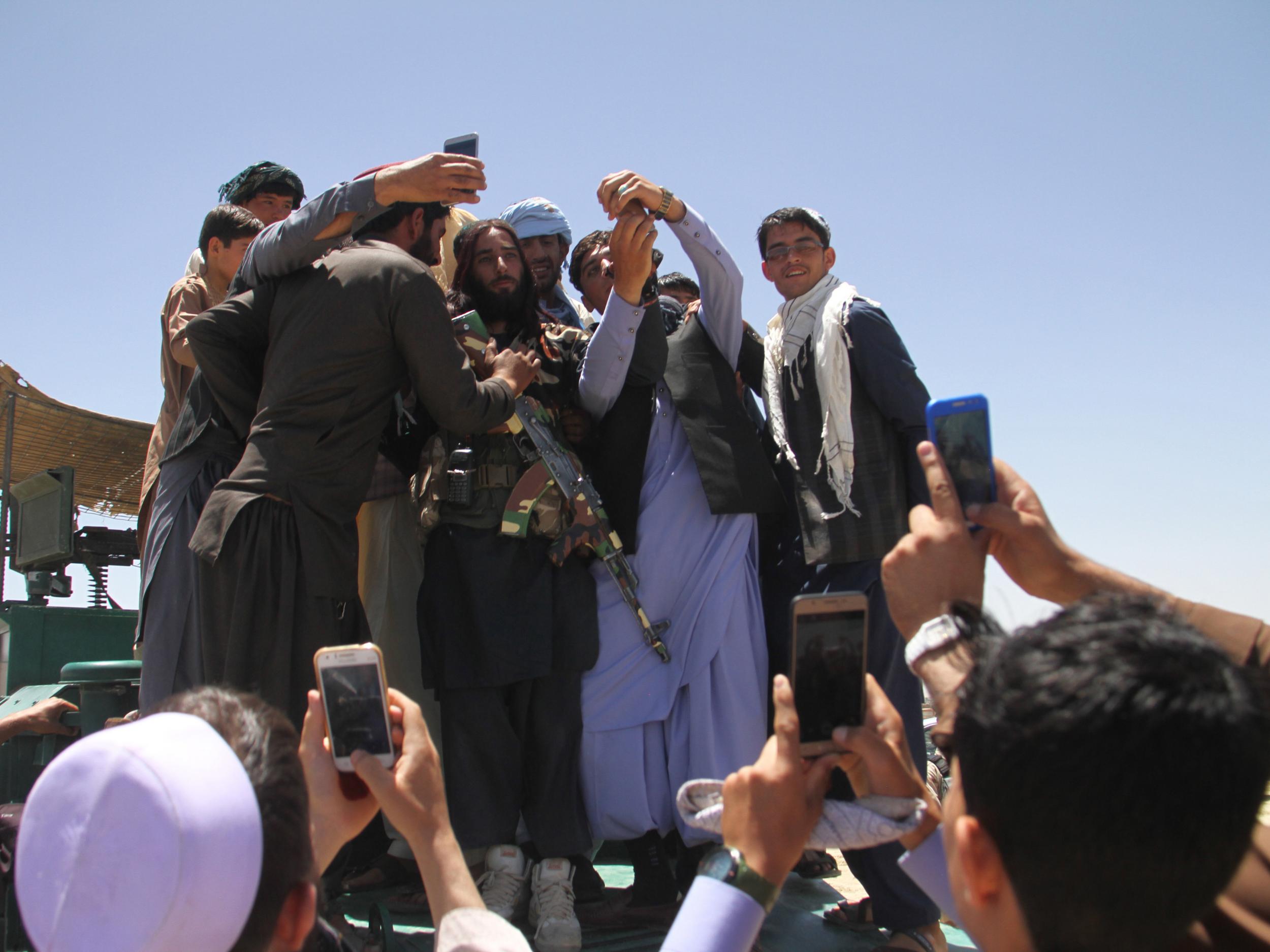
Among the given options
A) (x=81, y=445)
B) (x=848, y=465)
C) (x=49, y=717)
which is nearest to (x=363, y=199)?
(x=848, y=465)

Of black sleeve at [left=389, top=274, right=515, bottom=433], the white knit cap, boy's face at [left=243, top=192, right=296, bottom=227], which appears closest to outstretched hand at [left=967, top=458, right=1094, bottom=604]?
the white knit cap

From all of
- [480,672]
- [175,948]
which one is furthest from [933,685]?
[480,672]

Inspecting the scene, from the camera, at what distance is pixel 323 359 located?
9.67ft

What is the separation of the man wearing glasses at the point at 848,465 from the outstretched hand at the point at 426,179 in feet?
3.83

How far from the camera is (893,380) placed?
328cm

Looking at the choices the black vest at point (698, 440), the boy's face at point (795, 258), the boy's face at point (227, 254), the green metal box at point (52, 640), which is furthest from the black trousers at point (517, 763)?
the green metal box at point (52, 640)

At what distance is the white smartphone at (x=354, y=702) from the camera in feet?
4.95

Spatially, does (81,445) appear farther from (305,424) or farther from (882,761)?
(882,761)

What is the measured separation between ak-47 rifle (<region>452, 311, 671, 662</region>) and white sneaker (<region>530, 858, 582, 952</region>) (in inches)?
27.2

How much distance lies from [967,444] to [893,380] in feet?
5.70

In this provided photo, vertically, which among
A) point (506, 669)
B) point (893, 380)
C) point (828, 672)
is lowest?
point (506, 669)

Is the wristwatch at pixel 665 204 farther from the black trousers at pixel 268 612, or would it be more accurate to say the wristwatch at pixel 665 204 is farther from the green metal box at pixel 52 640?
the green metal box at pixel 52 640

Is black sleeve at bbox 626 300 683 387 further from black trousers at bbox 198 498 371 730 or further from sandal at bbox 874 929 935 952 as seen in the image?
sandal at bbox 874 929 935 952

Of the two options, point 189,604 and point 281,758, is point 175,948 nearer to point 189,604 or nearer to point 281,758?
point 281,758
